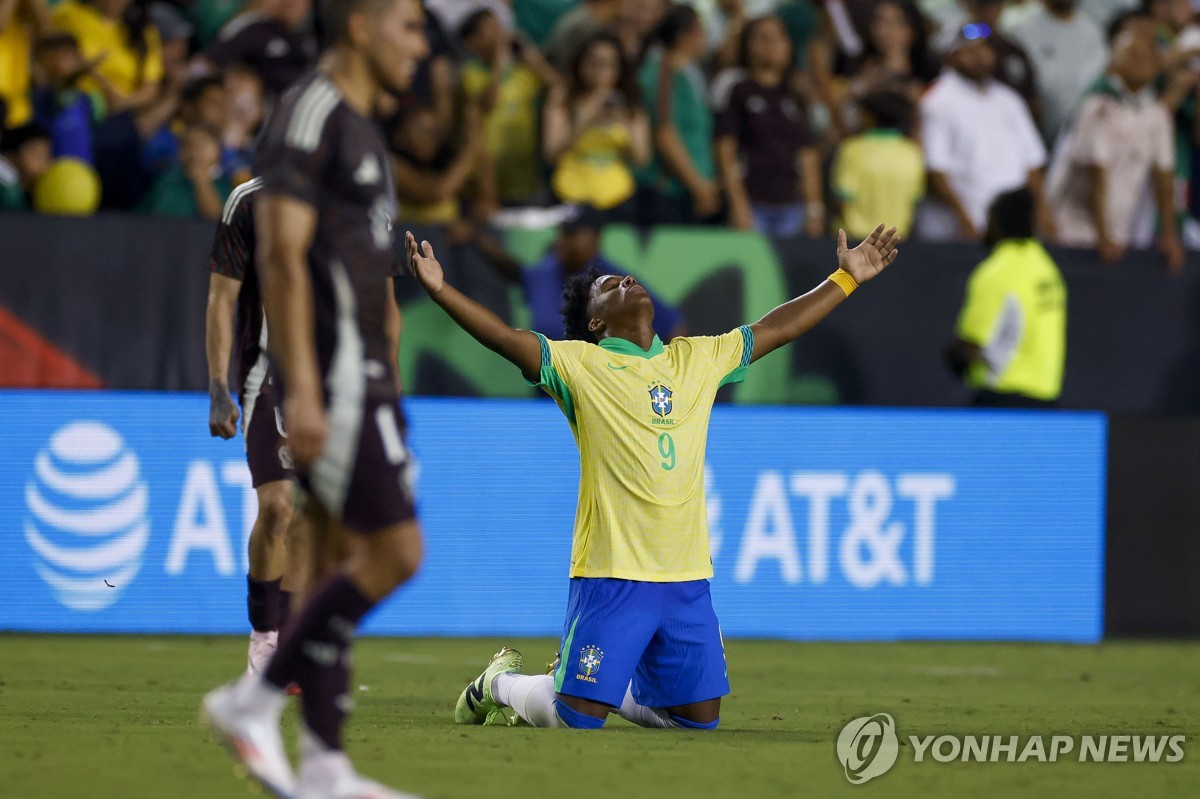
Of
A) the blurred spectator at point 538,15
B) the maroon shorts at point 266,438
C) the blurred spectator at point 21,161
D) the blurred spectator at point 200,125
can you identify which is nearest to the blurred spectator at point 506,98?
the blurred spectator at point 538,15

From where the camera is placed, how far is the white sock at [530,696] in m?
6.30

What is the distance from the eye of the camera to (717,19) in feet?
45.3

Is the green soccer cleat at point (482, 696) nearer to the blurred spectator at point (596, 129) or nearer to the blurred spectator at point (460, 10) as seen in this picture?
the blurred spectator at point (596, 129)

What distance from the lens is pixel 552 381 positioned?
6316mm

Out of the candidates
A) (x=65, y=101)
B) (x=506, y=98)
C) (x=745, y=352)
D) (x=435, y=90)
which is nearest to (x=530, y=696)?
(x=745, y=352)

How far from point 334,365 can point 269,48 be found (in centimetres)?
834

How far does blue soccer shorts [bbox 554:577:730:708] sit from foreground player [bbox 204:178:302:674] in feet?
4.91

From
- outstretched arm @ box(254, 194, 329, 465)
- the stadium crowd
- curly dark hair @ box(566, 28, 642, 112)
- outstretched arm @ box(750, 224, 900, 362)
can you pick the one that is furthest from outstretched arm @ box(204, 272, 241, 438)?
curly dark hair @ box(566, 28, 642, 112)

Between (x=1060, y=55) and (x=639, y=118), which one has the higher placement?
(x=1060, y=55)

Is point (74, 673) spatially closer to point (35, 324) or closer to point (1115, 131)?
point (35, 324)

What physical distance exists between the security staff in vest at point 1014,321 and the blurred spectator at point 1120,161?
1025mm

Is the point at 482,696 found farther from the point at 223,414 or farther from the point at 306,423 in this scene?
the point at 306,423

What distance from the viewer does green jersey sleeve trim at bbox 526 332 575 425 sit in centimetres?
627

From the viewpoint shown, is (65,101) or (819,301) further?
(65,101)
